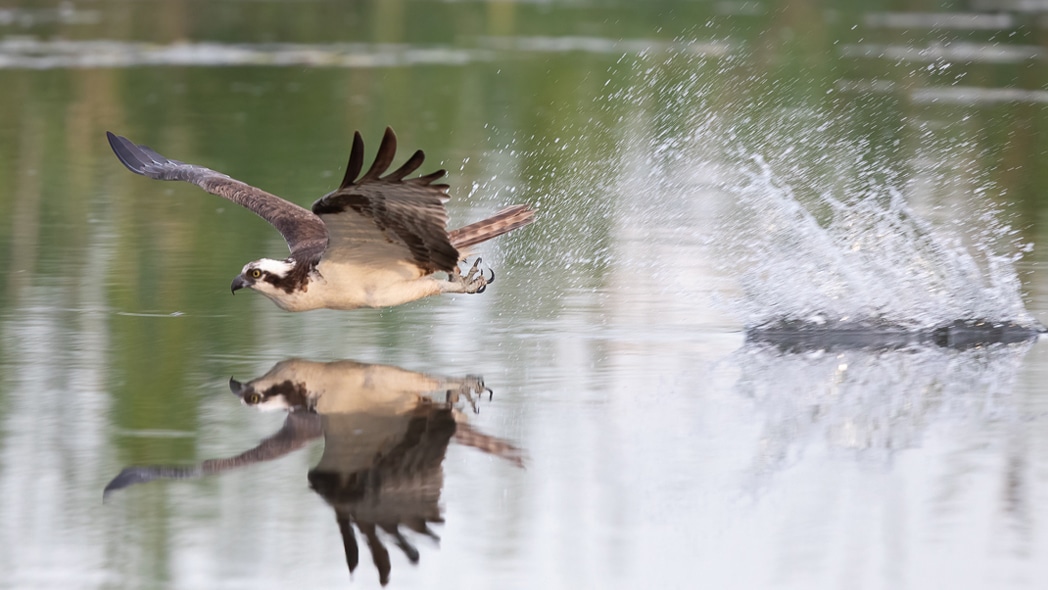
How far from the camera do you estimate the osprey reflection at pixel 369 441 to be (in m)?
5.80

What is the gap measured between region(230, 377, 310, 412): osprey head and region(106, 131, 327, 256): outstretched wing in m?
0.89

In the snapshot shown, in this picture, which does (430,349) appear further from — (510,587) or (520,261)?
(510,587)

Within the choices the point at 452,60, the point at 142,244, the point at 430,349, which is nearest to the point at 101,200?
the point at 142,244

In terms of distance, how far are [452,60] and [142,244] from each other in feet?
39.1

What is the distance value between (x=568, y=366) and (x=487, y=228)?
0.88 metres

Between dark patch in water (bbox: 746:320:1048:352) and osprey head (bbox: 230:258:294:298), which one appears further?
dark patch in water (bbox: 746:320:1048:352)

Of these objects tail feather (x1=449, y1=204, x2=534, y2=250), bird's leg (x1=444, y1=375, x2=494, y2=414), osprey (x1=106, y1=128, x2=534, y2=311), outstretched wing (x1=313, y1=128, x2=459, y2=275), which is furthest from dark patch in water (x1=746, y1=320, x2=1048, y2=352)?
outstretched wing (x1=313, y1=128, x2=459, y2=275)

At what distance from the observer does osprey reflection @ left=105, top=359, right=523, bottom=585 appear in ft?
19.0

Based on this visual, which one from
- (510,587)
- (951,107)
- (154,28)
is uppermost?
(154,28)

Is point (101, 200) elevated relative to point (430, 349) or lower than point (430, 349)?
elevated

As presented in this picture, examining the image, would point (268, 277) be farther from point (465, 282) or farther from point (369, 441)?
point (369, 441)

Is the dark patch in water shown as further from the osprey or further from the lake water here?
the osprey

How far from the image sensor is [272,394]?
739 cm

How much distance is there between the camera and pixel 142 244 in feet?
36.7
